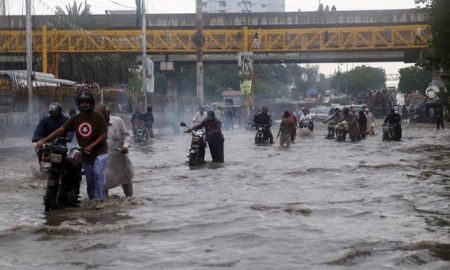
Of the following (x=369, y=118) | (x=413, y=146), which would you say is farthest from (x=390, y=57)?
(x=413, y=146)

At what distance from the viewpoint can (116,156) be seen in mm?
11125

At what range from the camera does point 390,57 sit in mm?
54844

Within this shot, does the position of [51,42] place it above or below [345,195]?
above

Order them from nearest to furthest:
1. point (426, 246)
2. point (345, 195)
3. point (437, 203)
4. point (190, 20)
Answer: point (426, 246), point (437, 203), point (345, 195), point (190, 20)

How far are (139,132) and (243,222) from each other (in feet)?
69.0

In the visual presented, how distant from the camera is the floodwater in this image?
23.0ft

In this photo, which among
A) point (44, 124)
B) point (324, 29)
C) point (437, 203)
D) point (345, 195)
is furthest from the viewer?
point (324, 29)

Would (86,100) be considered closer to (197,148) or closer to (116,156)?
(116,156)

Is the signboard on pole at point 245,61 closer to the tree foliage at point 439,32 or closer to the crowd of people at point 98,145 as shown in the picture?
the tree foliage at point 439,32

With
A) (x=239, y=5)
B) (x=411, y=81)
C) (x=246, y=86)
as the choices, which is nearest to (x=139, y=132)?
(x=246, y=86)

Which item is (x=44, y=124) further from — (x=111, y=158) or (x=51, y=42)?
(x=51, y=42)

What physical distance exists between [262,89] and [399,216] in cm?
10218

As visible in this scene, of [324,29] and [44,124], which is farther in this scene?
[324,29]

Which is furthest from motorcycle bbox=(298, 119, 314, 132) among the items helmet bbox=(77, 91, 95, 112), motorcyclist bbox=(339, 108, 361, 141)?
helmet bbox=(77, 91, 95, 112)
